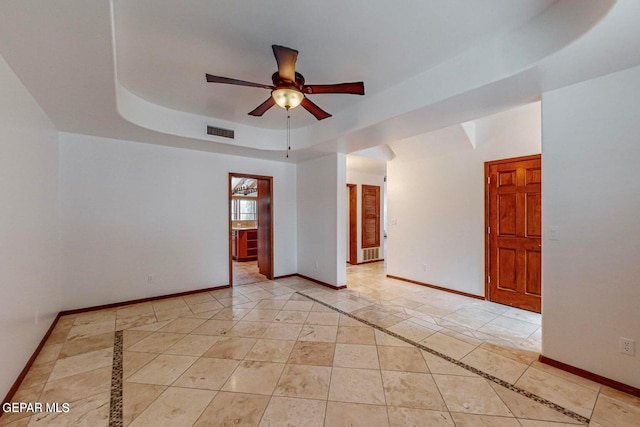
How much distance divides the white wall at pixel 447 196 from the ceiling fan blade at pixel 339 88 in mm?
2437

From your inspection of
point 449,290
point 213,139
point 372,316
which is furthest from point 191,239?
point 449,290

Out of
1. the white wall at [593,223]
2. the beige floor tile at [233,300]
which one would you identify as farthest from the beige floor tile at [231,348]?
the white wall at [593,223]

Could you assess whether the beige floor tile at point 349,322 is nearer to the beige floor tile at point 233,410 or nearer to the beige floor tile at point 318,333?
the beige floor tile at point 318,333

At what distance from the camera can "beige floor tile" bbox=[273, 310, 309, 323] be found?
3.35 meters

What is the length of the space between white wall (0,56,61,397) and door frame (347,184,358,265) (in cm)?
555

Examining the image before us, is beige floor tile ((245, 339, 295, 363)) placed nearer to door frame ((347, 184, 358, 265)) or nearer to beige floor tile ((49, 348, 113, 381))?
beige floor tile ((49, 348, 113, 381))

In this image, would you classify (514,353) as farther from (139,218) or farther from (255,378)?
(139,218)

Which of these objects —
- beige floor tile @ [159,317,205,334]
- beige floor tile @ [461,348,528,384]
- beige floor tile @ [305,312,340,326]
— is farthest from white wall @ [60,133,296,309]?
beige floor tile @ [461,348,528,384]

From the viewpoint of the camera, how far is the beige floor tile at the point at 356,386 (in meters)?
1.93

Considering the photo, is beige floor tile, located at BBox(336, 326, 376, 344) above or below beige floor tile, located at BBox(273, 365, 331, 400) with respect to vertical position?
above

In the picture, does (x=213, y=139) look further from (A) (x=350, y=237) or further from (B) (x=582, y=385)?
(B) (x=582, y=385)

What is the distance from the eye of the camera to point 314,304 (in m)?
3.92

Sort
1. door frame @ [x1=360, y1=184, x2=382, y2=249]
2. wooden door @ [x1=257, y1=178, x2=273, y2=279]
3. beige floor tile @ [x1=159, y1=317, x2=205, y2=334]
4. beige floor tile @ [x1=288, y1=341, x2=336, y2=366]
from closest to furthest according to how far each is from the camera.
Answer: beige floor tile @ [x1=288, y1=341, x2=336, y2=366] < beige floor tile @ [x1=159, y1=317, x2=205, y2=334] < wooden door @ [x1=257, y1=178, x2=273, y2=279] < door frame @ [x1=360, y1=184, x2=382, y2=249]

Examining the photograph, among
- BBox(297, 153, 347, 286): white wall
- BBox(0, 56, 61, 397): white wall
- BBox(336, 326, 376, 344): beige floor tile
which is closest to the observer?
BBox(0, 56, 61, 397): white wall
